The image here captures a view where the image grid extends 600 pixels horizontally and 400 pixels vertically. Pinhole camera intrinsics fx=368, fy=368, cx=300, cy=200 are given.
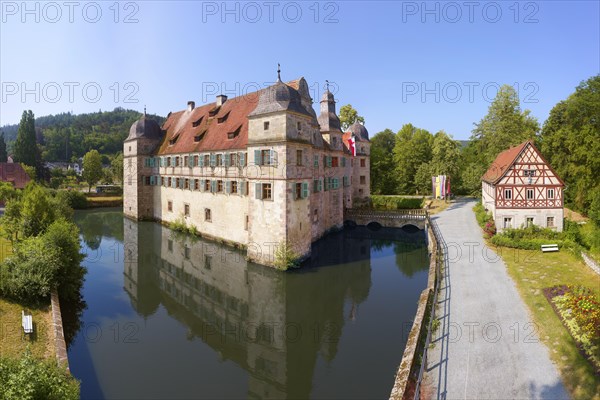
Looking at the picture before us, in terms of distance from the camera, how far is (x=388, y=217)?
36.2 metres

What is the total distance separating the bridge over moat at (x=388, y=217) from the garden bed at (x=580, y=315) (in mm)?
20392

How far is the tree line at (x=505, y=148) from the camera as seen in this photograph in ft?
98.7

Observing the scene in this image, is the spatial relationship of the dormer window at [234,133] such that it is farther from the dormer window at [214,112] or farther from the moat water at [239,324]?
the moat water at [239,324]

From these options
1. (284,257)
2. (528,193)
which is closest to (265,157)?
(284,257)

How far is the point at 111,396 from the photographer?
9.95 m

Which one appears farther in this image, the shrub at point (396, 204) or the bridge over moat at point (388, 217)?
the shrub at point (396, 204)

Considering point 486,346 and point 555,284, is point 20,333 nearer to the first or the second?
point 486,346

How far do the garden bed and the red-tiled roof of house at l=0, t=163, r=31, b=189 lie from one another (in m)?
58.9

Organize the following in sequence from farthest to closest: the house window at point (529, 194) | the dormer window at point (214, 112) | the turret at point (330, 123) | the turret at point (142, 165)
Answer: the turret at point (142, 165) < the turret at point (330, 123) < the dormer window at point (214, 112) < the house window at point (529, 194)

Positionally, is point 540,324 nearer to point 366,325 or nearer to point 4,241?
point 366,325

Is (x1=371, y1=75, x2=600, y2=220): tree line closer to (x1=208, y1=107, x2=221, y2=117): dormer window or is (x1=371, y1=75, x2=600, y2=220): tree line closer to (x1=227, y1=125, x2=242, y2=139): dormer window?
(x1=227, y1=125, x2=242, y2=139): dormer window

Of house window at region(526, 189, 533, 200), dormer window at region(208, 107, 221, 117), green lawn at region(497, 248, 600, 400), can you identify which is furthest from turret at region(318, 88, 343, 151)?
green lawn at region(497, 248, 600, 400)

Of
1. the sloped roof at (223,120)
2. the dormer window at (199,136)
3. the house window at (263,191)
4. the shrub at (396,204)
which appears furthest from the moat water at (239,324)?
the shrub at (396,204)

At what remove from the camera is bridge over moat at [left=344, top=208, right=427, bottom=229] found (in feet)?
116
